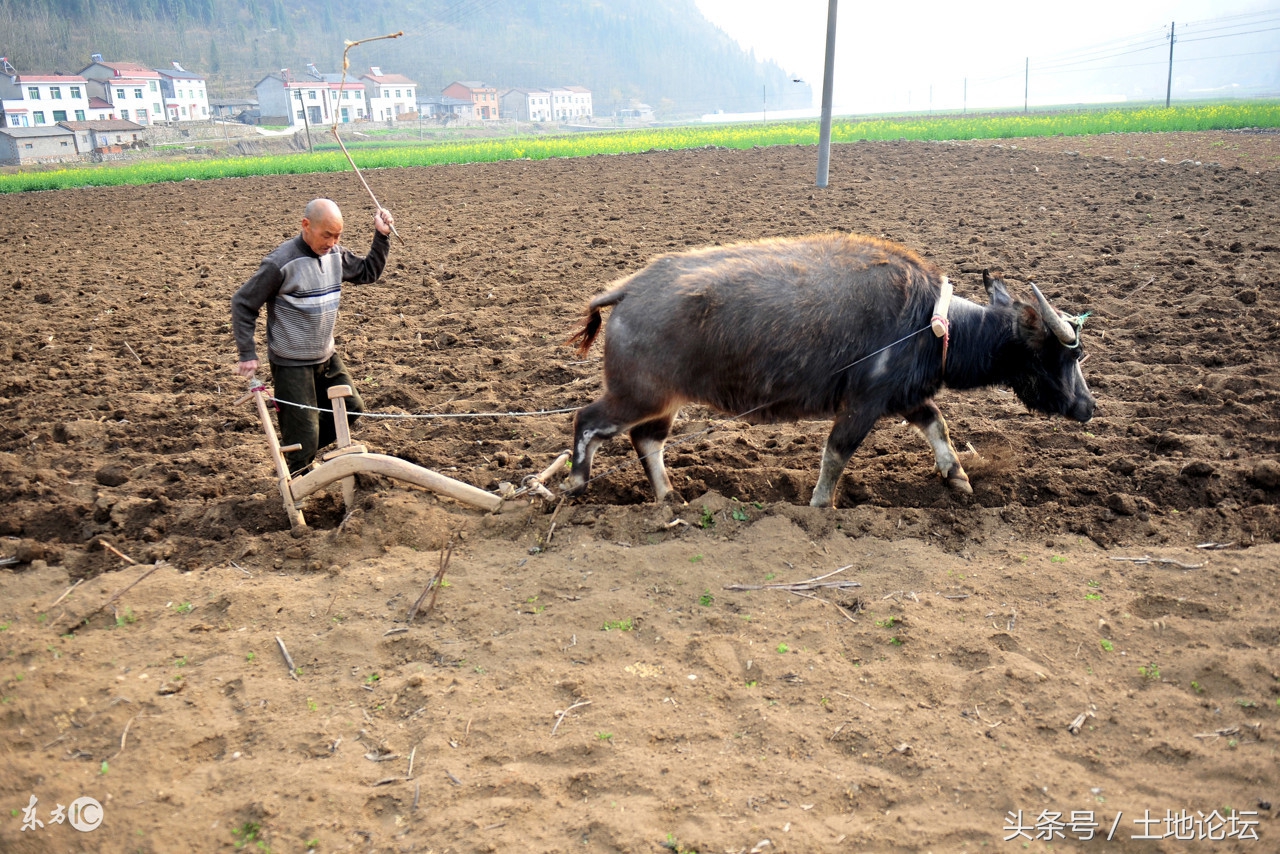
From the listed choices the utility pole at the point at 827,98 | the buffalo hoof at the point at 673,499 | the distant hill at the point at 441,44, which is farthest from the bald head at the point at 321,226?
the distant hill at the point at 441,44

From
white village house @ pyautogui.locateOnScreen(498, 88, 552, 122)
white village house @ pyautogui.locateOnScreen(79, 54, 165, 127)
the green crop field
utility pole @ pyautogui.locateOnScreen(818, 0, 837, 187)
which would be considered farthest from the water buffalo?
white village house @ pyautogui.locateOnScreen(498, 88, 552, 122)

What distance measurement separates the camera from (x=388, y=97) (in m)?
85.2

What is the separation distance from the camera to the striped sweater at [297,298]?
16.0ft

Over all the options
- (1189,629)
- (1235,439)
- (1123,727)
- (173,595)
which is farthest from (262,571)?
(1235,439)

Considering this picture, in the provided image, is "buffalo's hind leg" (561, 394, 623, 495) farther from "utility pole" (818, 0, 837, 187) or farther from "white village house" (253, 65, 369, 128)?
"white village house" (253, 65, 369, 128)

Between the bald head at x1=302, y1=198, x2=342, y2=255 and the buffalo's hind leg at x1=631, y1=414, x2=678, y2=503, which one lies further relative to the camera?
the buffalo's hind leg at x1=631, y1=414, x2=678, y2=503

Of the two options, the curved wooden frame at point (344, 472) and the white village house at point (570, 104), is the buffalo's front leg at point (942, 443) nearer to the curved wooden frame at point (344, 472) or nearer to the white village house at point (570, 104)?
the curved wooden frame at point (344, 472)

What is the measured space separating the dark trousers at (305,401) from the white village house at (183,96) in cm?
7603

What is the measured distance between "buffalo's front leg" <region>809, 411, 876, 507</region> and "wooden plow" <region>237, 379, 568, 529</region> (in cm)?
167

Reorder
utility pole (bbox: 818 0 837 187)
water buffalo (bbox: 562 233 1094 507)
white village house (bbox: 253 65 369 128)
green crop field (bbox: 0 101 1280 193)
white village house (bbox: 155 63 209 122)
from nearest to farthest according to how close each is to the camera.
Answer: water buffalo (bbox: 562 233 1094 507), utility pole (bbox: 818 0 837 187), green crop field (bbox: 0 101 1280 193), white village house (bbox: 155 63 209 122), white village house (bbox: 253 65 369 128)

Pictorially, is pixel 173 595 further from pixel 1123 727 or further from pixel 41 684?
pixel 1123 727

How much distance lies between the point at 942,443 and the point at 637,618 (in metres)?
2.51

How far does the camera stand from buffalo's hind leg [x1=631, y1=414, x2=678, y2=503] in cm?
535

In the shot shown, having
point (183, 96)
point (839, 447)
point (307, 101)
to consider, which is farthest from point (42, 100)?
point (839, 447)
